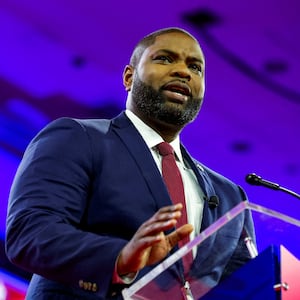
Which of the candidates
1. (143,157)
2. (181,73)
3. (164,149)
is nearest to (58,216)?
(143,157)

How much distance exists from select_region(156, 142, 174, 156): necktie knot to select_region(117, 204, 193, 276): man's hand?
1.97ft

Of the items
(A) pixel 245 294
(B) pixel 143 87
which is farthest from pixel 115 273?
(B) pixel 143 87

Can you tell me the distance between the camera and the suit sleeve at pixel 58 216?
1.45 metres

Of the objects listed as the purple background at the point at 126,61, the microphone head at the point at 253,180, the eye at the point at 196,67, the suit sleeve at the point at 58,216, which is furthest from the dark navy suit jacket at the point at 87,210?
the purple background at the point at 126,61

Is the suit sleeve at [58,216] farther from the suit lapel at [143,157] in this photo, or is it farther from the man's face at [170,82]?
the man's face at [170,82]

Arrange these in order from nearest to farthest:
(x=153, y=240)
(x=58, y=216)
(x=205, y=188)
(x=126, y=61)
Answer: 1. (x=153, y=240)
2. (x=58, y=216)
3. (x=205, y=188)
4. (x=126, y=61)

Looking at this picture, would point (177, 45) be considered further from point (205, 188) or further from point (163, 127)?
point (205, 188)

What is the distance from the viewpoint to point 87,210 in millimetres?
1708

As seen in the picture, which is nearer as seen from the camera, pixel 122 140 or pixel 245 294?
pixel 245 294

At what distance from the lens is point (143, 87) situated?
216cm

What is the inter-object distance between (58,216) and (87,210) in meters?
0.14

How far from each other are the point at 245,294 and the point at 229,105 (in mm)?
2817

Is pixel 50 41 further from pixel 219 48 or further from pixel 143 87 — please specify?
pixel 143 87

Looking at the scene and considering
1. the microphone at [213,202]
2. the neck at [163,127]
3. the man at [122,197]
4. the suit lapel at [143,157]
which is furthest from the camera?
the neck at [163,127]
